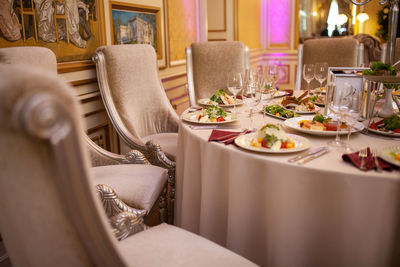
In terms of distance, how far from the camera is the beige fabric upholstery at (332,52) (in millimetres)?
3295

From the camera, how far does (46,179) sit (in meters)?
0.53

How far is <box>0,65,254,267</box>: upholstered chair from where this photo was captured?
454 millimetres

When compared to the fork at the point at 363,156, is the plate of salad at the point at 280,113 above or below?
above

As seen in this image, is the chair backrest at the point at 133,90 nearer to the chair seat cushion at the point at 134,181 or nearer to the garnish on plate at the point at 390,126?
the chair seat cushion at the point at 134,181

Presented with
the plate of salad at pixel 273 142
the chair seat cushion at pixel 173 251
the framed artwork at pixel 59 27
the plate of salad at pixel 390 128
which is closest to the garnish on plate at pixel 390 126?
the plate of salad at pixel 390 128

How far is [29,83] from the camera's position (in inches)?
17.6

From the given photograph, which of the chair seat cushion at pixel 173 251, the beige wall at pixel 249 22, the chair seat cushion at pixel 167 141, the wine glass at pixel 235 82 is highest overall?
the beige wall at pixel 249 22

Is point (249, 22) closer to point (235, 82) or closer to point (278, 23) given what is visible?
point (278, 23)

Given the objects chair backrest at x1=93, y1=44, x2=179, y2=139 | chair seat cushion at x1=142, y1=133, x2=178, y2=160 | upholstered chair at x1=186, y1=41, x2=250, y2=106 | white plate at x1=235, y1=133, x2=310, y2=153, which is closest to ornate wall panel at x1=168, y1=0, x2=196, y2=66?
upholstered chair at x1=186, y1=41, x2=250, y2=106

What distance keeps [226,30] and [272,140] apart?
4.97 meters

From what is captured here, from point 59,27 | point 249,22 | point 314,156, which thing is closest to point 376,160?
point 314,156

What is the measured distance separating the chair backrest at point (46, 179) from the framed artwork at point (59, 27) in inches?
58.0

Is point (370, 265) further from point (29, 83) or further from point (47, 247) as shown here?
point (29, 83)

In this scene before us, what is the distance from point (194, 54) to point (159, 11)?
688 mm
